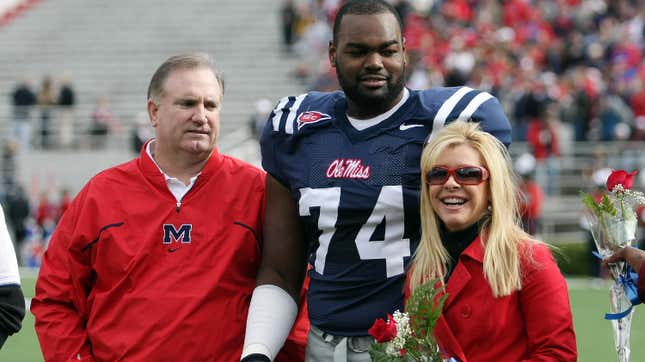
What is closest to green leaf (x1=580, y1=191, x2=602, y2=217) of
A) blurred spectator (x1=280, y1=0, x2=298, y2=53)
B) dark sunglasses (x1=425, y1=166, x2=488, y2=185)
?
dark sunglasses (x1=425, y1=166, x2=488, y2=185)

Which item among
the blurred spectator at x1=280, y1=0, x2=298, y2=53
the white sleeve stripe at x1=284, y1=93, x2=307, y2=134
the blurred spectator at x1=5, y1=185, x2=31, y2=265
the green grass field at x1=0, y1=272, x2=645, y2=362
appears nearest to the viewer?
the white sleeve stripe at x1=284, y1=93, x2=307, y2=134

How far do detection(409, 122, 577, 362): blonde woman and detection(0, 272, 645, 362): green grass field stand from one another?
4526 mm

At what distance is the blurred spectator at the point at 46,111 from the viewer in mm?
18984

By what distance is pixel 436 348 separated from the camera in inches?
135

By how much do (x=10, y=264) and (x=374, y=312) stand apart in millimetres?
A: 1148

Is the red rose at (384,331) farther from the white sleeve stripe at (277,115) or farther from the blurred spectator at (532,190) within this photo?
the blurred spectator at (532,190)

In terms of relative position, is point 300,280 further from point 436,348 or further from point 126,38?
point 126,38

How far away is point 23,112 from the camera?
1928 cm

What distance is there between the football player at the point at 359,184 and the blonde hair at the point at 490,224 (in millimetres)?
170

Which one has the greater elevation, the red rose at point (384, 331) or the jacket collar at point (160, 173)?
the jacket collar at point (160, 173)

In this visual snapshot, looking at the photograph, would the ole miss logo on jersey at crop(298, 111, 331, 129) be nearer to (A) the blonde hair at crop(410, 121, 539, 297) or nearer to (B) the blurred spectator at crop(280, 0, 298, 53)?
(A) the blonde hair at crop(410, 121, 539, 297)

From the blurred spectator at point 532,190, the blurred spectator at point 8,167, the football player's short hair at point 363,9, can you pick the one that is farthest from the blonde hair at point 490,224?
the blurred spectator at point 8,167

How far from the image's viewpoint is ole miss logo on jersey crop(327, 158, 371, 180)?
4.03m

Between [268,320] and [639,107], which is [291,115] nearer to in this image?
[268,320]
